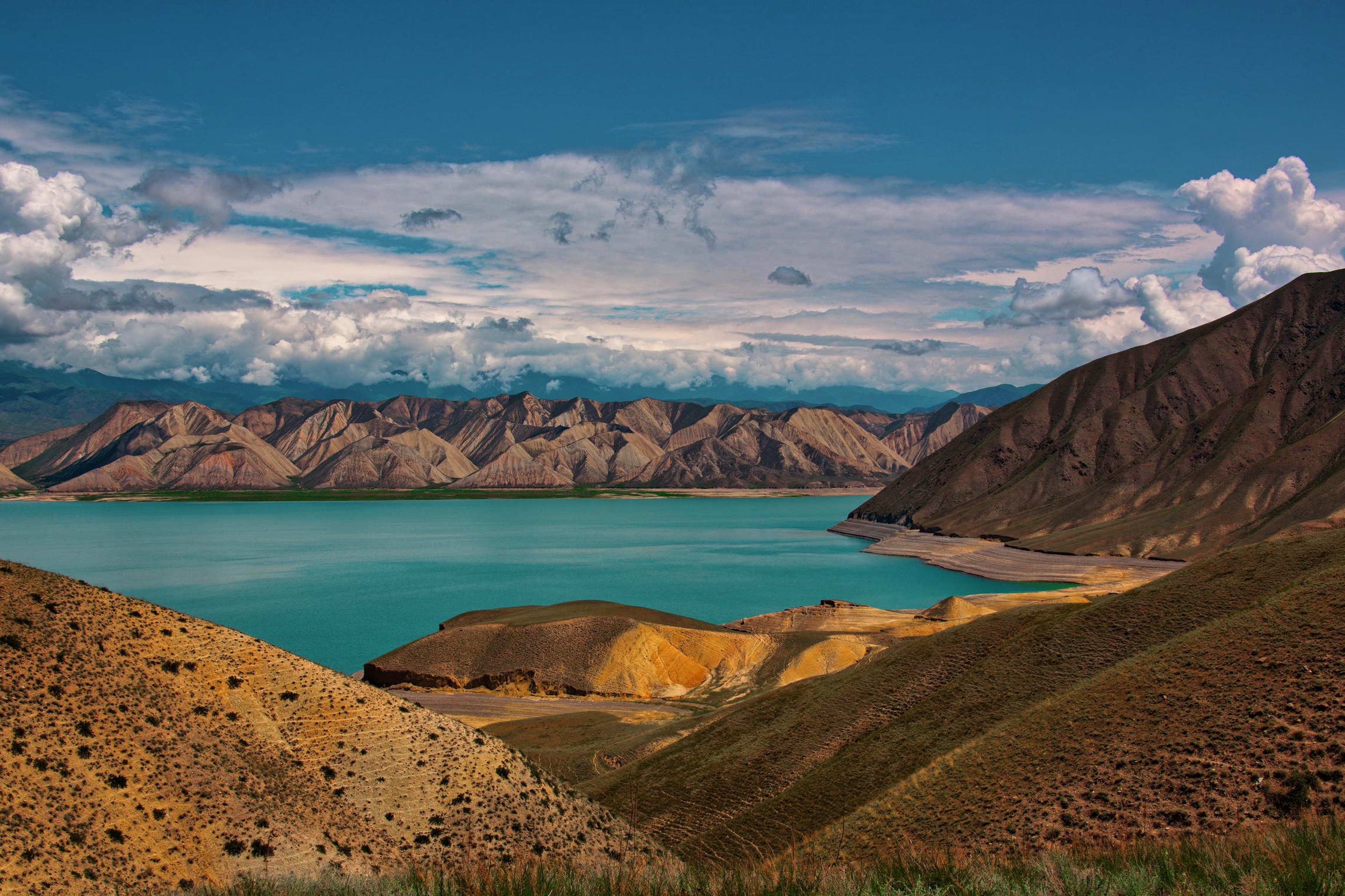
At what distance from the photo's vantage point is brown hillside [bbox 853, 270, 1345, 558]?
10700 cm

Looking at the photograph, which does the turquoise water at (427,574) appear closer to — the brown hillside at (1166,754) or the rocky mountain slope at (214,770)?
the rocky mountain slope at (214,770)

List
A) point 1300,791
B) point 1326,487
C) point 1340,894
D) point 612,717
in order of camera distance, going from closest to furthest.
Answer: point 1340,894
point 1300,791
point 612,717
point 1326,487

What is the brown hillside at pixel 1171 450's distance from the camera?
107 meters

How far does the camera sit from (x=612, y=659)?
52719 millimetres

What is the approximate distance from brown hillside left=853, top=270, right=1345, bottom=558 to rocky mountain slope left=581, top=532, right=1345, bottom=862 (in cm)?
6709

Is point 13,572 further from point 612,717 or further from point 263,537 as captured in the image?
point 263,537

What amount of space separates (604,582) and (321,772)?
280 ft

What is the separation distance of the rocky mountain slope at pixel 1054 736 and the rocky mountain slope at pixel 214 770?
5347 millimetres

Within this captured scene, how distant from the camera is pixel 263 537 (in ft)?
520

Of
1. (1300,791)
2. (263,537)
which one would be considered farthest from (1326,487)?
(263,537)

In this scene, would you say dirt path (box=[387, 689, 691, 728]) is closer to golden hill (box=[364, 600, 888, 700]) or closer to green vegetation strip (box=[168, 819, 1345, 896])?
golden hill (box=[364, 600, 888, 700])

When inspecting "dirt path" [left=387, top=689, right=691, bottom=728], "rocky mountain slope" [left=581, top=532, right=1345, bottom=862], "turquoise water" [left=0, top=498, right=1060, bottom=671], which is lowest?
"turquoise water" [left=0, top=498, right=1060, bottom=671]

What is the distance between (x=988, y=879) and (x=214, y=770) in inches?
517

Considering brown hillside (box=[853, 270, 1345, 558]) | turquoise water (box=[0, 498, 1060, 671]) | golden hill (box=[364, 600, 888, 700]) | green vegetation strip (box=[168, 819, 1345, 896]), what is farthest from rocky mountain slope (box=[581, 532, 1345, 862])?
brown hillside (box=[853, 270, 1345, 558])
